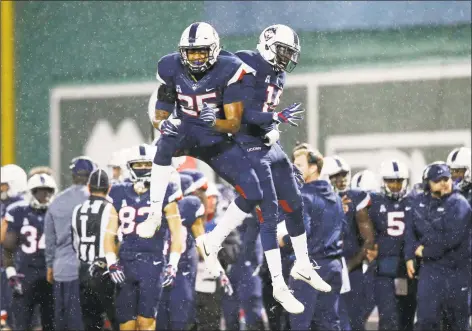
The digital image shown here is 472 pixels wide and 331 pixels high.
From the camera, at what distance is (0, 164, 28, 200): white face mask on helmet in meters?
10.9

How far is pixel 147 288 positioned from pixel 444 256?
8.46 ft

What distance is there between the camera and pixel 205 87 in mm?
5949

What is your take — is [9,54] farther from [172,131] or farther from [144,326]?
[172,131]

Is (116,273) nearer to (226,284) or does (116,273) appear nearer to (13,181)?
(226,284)

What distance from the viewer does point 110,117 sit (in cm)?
1473

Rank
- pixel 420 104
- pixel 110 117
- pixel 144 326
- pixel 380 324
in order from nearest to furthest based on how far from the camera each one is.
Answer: pixel 144 326 → pixel 380 324 → pixel 420 104 → pixel 110 117

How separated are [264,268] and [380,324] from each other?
1097 mm

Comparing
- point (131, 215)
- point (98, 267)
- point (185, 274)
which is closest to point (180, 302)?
point (185, 274)

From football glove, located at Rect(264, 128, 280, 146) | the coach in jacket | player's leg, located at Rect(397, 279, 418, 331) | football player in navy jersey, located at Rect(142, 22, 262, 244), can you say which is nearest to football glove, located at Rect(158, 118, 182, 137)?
football player in navy jersey, located at Rect(142, 22, 262, 244)

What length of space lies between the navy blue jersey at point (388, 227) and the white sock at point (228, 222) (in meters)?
3.95

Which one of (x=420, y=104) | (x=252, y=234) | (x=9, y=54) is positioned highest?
(x=9, y=54)

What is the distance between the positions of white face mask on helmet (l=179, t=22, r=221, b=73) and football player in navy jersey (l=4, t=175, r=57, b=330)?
13.7 feet

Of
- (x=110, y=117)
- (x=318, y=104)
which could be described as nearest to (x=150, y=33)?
(x=110, y=117)

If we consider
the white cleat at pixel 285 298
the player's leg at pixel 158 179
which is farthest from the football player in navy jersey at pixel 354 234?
the player's leg at pixel 158 179
